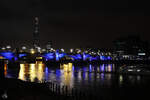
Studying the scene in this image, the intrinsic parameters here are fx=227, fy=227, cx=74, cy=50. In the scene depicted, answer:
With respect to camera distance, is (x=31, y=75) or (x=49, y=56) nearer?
(x=31, y=75)

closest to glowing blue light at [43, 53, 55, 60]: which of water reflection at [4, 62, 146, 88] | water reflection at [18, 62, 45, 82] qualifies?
water reflection at [18, 62, 45, 82]

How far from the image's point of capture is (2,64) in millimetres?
18562

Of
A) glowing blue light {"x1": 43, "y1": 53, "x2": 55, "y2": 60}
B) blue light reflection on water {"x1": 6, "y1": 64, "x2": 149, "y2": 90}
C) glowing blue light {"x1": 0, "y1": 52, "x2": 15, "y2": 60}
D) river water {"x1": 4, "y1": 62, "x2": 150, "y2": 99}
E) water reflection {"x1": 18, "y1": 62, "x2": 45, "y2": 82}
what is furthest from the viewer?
glowing blue light {"x1": 43, "y1": 53, "x2": 55, "y2": 60}

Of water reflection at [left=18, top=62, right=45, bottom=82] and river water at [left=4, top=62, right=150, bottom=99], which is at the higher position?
water reflection at [left=18, top=62, right=45, bottom=82]

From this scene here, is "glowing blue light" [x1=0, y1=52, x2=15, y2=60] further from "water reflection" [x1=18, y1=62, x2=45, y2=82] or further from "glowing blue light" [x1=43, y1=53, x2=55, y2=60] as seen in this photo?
"water reflection" [x1=18, y1=62, x2=45, y2=82]

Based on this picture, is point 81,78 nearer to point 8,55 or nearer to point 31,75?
point 31,75

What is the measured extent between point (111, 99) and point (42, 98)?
1026 cm

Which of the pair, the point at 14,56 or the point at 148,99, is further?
the point at 14,56

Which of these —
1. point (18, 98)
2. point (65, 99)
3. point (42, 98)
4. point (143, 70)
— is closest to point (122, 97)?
point (65, 99)

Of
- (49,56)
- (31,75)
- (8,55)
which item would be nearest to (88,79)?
(31,75)

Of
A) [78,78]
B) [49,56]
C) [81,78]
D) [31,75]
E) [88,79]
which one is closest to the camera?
[88,79]

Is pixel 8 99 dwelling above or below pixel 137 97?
above

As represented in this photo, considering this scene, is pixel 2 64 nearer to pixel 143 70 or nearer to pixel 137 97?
pixel 137 97

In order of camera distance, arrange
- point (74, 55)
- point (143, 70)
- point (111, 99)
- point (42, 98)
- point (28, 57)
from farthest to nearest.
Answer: point (74, 55), point (28, 57), point (143, 70), point (111, 99), point (42, 98)
